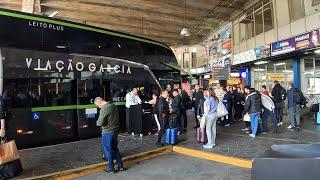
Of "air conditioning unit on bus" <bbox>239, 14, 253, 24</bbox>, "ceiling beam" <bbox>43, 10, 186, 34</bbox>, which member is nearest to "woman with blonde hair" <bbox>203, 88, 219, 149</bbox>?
"air conditioning unit on bus" <bbox>239, 14, 253, 24</bbox>

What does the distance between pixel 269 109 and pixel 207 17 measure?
1605cm

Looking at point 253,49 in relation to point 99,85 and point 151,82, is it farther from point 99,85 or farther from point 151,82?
point 99,85

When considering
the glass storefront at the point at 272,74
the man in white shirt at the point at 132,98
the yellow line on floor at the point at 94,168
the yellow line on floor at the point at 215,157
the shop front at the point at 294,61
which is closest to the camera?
the yellow line on floor at the point at 94,168

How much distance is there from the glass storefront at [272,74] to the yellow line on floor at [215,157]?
12.1 metres

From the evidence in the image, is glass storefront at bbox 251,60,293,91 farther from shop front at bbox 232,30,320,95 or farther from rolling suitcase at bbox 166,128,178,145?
rolling suitcase at bbox 166,128,178,145

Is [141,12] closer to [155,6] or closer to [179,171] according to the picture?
[155,6]

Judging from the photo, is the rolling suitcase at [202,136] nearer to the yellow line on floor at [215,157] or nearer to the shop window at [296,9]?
the yellow line on floor at [215,157]

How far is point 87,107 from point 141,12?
1483cm

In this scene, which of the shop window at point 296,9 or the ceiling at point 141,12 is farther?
the ceiling at point 141,12

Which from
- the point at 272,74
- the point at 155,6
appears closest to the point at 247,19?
the point at 272,74

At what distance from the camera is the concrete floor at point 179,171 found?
23.2 ft

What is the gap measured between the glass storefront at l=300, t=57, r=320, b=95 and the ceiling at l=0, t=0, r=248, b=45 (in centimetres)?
693

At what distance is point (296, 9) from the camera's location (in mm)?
17625

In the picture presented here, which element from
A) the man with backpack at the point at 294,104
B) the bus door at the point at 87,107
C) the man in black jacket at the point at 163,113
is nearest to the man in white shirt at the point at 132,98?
the bus door at the point at 87,107
